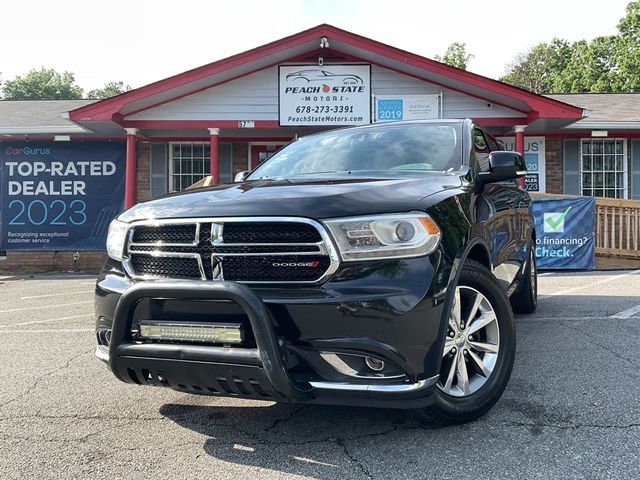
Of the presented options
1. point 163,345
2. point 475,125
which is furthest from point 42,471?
point 475,125

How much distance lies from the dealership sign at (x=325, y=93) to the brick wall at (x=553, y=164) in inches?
194

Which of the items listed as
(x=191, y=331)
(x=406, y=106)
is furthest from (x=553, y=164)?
(x=191, y=331)

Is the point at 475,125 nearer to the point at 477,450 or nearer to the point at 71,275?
the point at 477,450

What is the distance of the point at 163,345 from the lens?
243cm

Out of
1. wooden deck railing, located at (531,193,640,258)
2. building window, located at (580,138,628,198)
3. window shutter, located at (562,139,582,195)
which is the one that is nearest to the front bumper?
wooden deck railing, located at (531,193,640,258)

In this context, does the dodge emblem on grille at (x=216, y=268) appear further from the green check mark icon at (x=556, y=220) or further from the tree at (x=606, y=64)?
the tree at (x=606, y=64)

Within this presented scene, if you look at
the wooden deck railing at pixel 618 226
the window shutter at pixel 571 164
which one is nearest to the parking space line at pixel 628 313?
the wooden deck railing at pixel 618 226

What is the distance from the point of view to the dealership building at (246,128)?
1077 cm

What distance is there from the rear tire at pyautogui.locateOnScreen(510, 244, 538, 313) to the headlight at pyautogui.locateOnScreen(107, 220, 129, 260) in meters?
3.82

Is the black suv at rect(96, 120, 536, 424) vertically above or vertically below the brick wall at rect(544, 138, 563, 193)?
below

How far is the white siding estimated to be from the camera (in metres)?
11.2

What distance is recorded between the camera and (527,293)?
5.44m

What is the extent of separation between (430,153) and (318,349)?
5.90 feet

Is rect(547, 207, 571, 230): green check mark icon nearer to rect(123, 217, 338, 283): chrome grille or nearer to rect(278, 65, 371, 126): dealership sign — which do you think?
rect(278, 65, 371, 126): dealership sign
